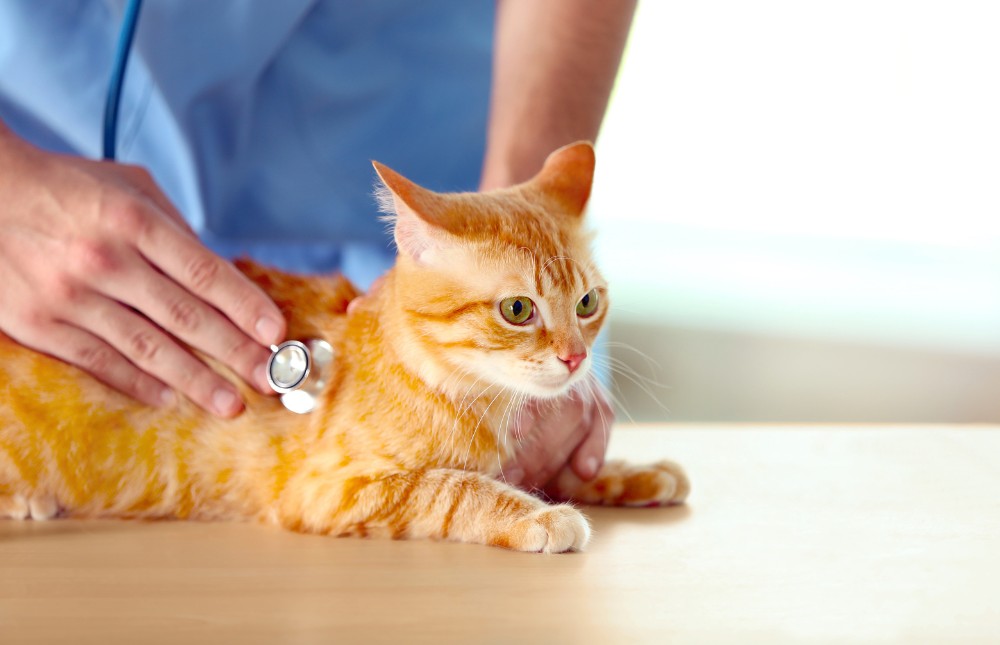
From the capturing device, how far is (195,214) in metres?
1.71

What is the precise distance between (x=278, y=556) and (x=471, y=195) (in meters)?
0.51

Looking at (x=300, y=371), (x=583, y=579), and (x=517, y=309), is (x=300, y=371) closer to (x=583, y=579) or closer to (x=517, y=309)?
(x=517, y=309)

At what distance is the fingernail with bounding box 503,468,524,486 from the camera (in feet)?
4.29

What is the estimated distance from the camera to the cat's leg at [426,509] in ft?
3.66

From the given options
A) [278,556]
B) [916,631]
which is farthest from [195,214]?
[916,631]

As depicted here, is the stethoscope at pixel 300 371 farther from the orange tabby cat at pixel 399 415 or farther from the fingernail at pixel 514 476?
the fingernail at pixel 514 476

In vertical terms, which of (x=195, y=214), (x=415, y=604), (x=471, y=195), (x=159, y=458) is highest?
(x=471, y=195)

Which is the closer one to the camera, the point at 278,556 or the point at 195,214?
the point at 278,556

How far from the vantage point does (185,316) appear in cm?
129

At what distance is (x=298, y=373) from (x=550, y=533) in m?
0.41

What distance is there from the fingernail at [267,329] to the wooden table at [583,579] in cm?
25

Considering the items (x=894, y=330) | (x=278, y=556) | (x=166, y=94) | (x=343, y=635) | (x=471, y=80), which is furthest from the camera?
(x=894, y=330)

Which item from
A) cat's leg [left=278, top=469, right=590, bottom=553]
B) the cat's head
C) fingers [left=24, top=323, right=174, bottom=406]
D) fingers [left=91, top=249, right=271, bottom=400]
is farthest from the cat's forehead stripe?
fingers [left=24, top=323, right=174, bottom=406]

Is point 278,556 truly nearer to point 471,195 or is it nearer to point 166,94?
point 471,195
